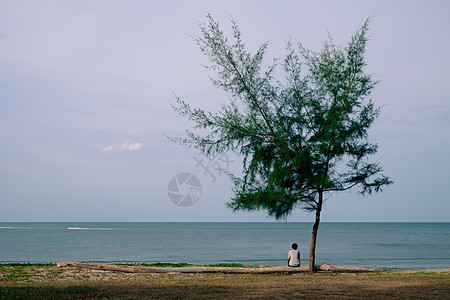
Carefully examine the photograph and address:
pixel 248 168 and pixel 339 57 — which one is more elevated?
pixel 339 57

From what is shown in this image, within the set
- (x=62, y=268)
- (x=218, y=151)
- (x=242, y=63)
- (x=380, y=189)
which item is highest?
(x=242, y=63)

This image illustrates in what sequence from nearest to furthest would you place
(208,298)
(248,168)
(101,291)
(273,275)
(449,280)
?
1. (208,298)
2. (101,291)
3. (449,280)
4. (273,275)
5. (248,168)

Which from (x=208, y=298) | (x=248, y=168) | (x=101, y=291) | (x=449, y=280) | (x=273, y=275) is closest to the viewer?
(x=208, y=298)

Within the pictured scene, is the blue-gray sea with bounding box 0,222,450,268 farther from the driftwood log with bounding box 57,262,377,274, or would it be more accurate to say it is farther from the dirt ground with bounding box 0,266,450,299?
the dirt ground with bounding box 0,266,450,299

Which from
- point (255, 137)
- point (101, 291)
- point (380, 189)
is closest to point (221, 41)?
point (255, 137)

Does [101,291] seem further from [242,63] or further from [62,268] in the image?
[242,63]

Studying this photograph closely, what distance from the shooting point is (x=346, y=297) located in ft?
41.1

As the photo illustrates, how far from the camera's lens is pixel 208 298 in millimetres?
12133

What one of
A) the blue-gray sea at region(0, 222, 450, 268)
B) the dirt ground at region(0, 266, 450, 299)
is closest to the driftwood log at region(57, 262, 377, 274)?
the dirt ground at region(0, 266, 450, 299)

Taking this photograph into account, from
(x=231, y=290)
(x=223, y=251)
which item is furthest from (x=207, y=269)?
(x=223, y=251)

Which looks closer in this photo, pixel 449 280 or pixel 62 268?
pixel 449 280

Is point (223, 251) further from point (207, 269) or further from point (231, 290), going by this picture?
point (231, 290)

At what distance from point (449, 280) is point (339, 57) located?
987cm

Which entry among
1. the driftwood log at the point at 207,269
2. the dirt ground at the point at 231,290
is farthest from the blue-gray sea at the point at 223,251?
the dirt ground at the point at 231,290
